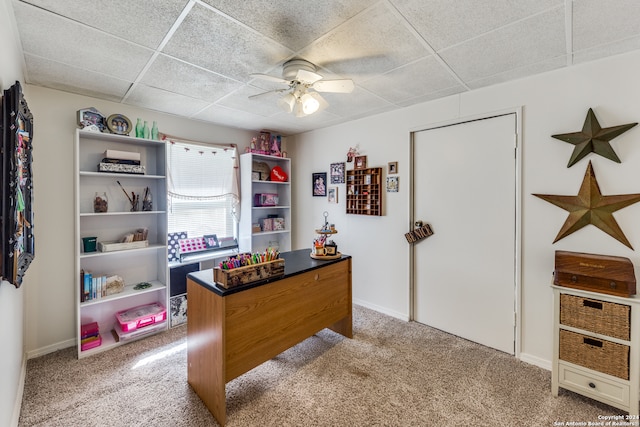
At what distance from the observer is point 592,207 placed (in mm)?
2008

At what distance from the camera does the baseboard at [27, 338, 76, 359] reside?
2406mm

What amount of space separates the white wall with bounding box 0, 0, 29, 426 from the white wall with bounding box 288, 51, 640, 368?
2.95m

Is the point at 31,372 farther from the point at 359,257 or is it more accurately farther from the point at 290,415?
the point at 359,257

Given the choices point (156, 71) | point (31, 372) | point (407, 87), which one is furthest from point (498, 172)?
point (31, 372)

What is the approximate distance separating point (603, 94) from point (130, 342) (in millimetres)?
4463

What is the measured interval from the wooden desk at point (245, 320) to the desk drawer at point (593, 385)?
5.63 ft

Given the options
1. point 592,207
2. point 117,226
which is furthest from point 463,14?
point 117,226

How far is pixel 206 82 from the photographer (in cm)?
234

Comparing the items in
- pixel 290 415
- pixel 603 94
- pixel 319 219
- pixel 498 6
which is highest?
pixel 498 6

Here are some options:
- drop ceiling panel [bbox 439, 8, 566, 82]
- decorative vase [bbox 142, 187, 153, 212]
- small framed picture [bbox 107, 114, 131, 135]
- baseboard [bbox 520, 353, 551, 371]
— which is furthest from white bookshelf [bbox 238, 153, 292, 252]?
baseboard [bbox 520, 353, 551, 371]

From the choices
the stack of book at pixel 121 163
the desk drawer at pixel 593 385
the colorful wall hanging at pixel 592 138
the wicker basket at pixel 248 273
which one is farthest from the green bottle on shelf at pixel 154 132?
the desk drawer at pixel 593 385

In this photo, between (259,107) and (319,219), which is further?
(319,219)

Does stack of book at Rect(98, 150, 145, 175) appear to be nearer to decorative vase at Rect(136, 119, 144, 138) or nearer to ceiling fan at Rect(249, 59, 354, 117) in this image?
decorative vase at Rect(136, 119, 144, 138)

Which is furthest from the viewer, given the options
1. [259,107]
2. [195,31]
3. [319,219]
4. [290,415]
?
[319,219]
